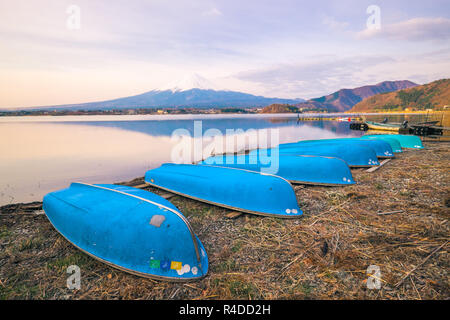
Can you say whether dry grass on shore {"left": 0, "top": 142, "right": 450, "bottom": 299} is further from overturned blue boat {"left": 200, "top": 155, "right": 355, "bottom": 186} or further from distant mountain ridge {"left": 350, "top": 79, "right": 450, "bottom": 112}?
distant mountain ridge {"left": 350, "top": 79, "right": 450, "bottom": 112}

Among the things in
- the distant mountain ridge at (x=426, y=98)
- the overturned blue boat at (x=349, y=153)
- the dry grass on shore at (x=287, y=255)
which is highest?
the distant mountain ridge at (x=426, y=98)

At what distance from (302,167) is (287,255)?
4107mm

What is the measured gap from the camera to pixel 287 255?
356 centimetres

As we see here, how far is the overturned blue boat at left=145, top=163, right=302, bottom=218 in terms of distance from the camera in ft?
15.9

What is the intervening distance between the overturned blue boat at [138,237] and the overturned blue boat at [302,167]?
3.97 meters

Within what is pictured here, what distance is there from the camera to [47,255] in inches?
148

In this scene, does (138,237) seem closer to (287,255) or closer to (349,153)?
(287,255)

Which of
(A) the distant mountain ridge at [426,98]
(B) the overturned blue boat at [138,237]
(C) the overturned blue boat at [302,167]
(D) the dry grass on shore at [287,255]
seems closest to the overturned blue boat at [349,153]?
(C) the overturned blue boat at [302,167]

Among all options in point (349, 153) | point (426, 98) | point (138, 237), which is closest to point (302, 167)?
point (349, 153)

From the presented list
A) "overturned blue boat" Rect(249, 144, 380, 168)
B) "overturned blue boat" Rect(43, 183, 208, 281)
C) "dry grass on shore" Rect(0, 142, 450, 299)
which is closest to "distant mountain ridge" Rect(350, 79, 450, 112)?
"overturned blue boat" Rect(249, 144, 380, 168)

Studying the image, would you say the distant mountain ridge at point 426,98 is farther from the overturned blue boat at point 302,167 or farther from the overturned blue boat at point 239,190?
the overturned blue boat at point 239,190

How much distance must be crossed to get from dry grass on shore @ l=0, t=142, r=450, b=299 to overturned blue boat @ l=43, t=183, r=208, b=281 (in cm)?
16

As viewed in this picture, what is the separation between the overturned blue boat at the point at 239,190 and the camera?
15.9ft
